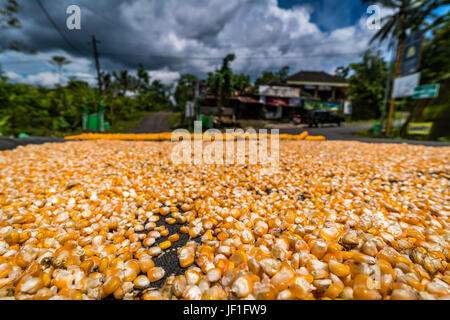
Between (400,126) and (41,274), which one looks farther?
(400,126)

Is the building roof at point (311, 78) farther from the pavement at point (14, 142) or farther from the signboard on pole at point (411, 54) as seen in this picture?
the pavement at point (14, 142)

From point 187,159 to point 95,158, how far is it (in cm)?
137

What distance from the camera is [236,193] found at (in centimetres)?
175

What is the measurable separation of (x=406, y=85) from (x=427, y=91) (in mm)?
770

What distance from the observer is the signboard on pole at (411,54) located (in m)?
7.99

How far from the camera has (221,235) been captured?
3.70 feet

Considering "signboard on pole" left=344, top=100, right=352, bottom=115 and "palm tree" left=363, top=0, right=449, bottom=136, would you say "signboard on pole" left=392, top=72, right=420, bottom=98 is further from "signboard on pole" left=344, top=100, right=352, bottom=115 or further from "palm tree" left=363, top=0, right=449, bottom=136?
"signboard on pole" left=344, top=100, right=352, bottom=115

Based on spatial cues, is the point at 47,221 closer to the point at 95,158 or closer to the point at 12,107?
the point at 95,158

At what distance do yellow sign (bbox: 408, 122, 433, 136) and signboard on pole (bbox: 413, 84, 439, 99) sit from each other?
1.33 meters

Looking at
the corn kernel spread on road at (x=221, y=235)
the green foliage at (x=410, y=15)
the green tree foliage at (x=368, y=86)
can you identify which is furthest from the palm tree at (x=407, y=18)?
the green tree foliage at (x=368, y=86)

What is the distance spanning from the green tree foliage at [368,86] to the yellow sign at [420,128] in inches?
638

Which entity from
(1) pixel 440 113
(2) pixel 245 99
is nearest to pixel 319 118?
(1) pixel 440 113

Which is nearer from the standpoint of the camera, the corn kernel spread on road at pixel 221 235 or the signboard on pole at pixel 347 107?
the corn kernel spread on road at pixel 221 235
